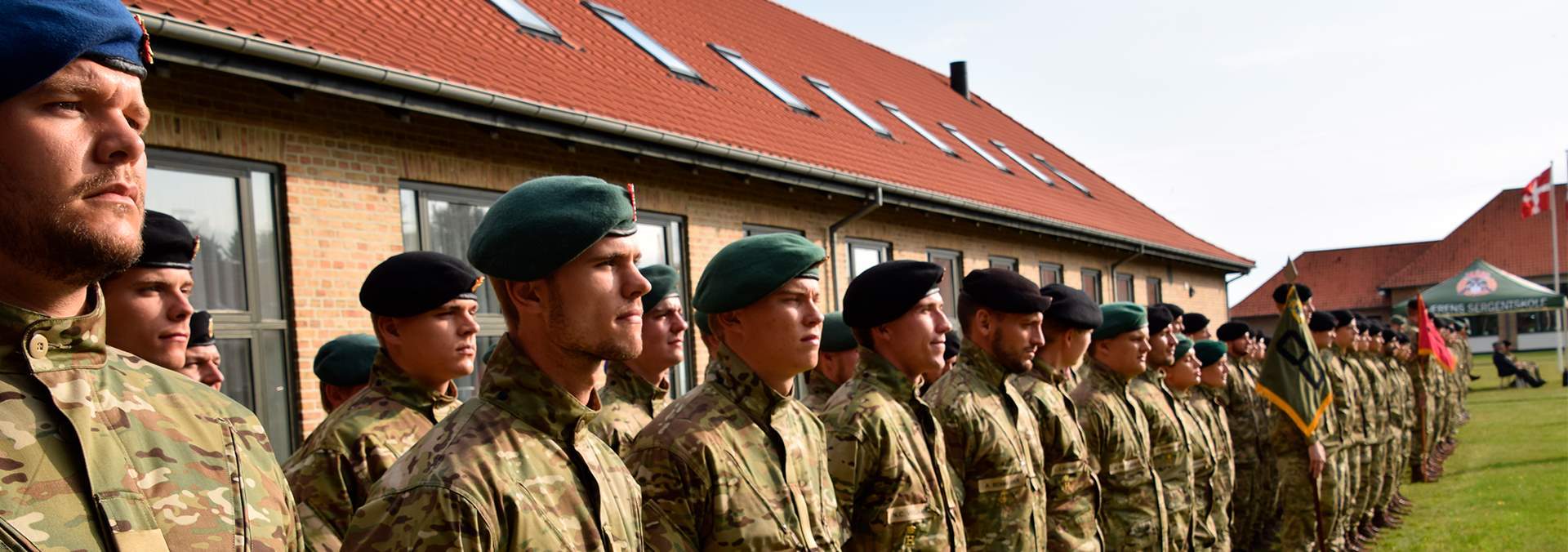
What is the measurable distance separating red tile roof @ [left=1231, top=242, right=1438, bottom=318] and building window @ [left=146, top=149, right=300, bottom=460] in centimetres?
6355

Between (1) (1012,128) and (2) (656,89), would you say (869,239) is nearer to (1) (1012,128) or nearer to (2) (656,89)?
(2) (656,89)

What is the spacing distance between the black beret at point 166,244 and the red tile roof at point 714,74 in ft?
8.24

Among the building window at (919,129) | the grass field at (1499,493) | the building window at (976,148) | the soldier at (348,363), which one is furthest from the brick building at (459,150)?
the grass field at (1499,493)

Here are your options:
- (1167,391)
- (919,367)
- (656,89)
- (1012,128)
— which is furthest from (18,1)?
(1012,128)

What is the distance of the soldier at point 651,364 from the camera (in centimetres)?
539

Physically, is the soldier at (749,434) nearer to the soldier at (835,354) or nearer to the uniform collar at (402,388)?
the uniform collar at (402,388)

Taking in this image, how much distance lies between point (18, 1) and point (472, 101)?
622 centimetres

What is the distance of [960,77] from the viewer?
26.6m

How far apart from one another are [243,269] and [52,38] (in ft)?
18.6

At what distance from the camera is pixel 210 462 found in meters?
1.70

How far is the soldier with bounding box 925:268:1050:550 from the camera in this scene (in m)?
5.11

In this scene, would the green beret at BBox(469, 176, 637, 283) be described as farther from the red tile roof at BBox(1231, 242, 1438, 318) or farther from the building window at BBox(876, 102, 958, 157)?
the red tile roof at BBox(1231, 242, 1438, 318)

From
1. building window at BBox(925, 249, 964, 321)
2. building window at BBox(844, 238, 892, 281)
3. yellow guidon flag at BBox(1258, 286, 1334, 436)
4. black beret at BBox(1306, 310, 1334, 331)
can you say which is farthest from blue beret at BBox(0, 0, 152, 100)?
building window at BBox(925, 249, 964, 321)

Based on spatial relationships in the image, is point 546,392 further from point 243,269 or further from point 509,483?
point 243,269
